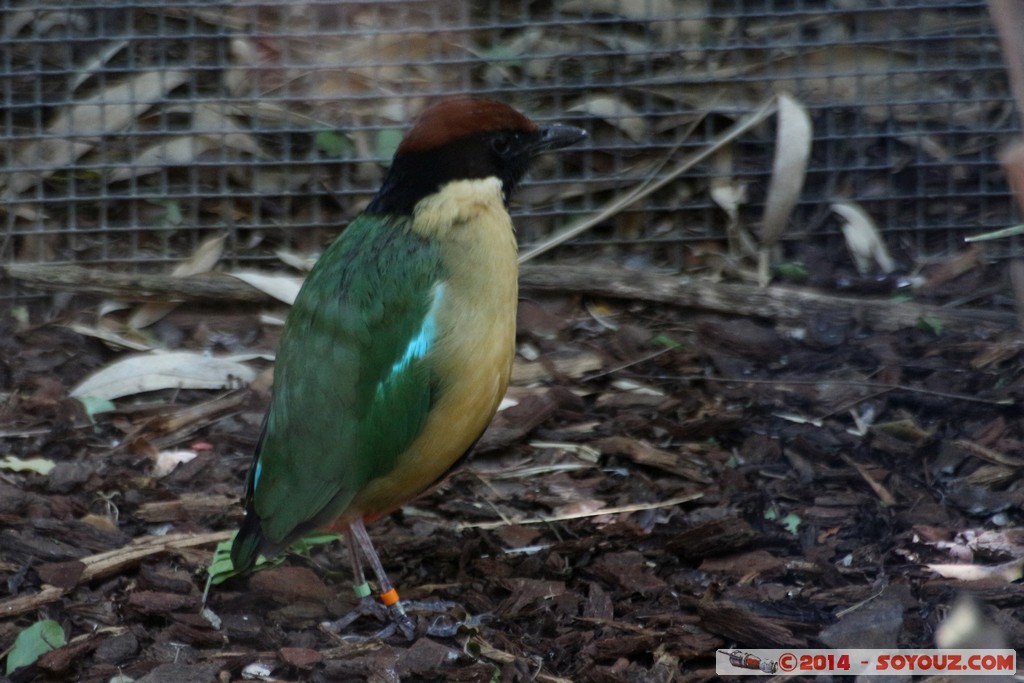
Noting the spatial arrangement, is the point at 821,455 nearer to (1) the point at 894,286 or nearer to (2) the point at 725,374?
(2) the point at 725,374

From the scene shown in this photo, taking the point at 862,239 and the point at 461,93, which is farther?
the point at 461,93

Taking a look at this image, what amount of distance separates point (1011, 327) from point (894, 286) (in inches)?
26.5

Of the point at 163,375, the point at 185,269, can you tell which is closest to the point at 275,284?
the point at 185,269

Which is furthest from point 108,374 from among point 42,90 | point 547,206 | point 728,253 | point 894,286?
point 894,286

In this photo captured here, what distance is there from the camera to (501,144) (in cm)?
434

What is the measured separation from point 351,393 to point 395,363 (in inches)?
6.7

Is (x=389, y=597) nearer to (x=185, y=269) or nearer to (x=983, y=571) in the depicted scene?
(x=983, y=571)

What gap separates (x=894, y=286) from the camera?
19.0ft

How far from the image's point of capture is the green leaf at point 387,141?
6.30 metres

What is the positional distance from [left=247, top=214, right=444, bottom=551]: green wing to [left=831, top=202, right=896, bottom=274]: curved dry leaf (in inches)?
104

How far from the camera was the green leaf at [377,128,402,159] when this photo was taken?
630 cm

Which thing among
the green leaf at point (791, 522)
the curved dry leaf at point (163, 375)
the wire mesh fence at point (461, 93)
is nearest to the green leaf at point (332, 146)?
the wire mesh fence at point (461, 93)

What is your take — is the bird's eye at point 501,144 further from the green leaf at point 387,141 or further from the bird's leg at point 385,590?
the green leaf at point 387,141

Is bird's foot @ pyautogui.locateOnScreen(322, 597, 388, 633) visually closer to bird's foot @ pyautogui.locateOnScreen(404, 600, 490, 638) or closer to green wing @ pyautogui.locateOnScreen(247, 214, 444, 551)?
bird's foot @ pyautogui.locateOnScreen(404, 600, 490, 638)
